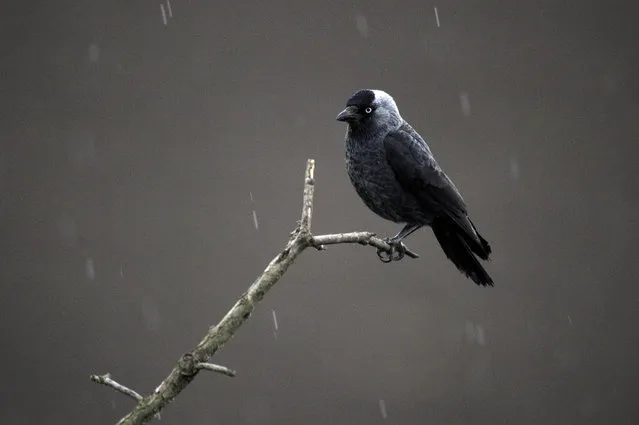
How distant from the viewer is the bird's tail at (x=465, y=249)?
1.93m

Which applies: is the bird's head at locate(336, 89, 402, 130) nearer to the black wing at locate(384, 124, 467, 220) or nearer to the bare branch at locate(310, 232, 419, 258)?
the black wing at locate(384, 124, 467, 220)

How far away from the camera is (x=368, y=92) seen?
2.10 m

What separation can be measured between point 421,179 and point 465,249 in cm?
27

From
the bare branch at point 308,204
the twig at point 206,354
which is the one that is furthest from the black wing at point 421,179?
the twig at point 206,354

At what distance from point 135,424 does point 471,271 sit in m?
1.20

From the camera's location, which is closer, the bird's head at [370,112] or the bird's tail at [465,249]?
the bird's tail at [465,249]

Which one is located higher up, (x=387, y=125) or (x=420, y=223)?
(x=387, y=125)

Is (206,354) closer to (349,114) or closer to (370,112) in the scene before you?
(349,114)

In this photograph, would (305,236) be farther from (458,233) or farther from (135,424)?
(458,233)

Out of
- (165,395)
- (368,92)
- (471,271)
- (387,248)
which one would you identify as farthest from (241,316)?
(368,92)

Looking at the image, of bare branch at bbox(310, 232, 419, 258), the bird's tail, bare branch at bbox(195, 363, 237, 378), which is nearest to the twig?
bare branch at bbox(195, 363, 237, 378)

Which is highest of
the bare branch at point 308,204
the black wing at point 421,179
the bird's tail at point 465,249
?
the bare branch at point 308,204

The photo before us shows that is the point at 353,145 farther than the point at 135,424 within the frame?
Yes

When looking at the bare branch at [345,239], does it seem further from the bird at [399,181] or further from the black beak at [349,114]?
the black beak at [349,114]
